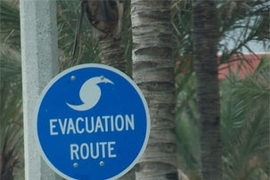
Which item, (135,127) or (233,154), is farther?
(233,154)

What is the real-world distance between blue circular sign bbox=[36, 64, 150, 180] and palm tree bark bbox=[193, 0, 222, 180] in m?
5.21

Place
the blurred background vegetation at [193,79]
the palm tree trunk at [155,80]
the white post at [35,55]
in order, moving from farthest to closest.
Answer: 1. the blurred background vegetation at [193,79]
2. the palm tree trunk at [155,80]
3. the white post at [35,55]

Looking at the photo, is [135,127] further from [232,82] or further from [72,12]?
[232,82]

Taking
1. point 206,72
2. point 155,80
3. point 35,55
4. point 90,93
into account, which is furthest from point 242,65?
point 90,93

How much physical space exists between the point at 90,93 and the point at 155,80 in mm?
2526

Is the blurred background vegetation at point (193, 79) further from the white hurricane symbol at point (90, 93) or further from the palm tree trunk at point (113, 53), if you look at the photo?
the white hurricane symbol at point (90, 93)

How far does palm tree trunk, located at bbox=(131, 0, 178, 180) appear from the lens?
8.26m

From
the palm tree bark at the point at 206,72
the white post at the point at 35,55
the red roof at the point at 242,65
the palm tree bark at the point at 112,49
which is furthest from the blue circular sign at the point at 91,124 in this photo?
the red roof at the point at 242,65

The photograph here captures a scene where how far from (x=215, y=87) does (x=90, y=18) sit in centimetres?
277

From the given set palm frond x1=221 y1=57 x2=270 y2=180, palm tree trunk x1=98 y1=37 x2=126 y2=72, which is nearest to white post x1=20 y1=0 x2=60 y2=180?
palm tree trunk x1=98 y1=37 x2=126 y2=72

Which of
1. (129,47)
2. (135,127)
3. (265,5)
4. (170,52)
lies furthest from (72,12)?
(135,127)

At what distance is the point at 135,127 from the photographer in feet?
19.0

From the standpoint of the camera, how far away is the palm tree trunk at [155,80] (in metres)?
8.26

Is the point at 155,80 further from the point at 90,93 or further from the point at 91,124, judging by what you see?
the point at 91,124
